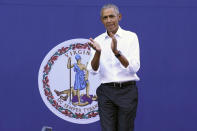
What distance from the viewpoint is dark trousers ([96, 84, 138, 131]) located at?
66.9 inches

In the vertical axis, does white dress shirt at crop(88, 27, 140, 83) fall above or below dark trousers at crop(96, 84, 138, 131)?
Answer: above

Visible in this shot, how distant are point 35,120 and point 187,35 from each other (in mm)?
1452

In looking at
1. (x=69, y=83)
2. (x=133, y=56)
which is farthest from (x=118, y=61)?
(x=69, y=83)

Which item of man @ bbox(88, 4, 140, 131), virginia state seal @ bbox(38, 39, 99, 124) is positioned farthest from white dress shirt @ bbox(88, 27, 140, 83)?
virginia state seal @ bbox(38, 39, 99, 124)

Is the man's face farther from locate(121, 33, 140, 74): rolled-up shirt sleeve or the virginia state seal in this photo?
the virginia state seal

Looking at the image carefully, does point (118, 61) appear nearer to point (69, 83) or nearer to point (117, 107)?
point (117, 107)

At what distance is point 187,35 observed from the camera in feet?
7.72

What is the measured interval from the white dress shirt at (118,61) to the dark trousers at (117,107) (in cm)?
6

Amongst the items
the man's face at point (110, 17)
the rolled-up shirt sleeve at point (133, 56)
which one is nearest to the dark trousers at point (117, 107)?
the rolled-up shirt sleeve at point (133, 56)

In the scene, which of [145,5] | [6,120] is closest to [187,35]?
[145,5]

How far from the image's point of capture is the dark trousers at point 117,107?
170cm

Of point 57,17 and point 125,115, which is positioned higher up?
point 57,17

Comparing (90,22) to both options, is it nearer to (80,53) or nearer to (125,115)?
(80,53)

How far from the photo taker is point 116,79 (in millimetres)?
1709
